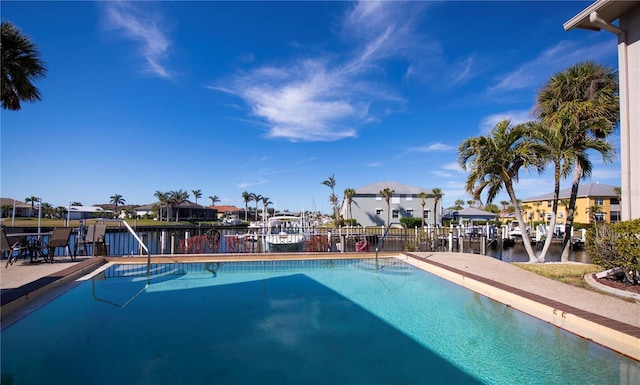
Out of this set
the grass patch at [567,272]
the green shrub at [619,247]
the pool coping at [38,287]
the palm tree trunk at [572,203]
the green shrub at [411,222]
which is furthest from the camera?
the green shrub at [411,222]

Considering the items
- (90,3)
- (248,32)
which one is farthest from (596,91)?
(90,3)

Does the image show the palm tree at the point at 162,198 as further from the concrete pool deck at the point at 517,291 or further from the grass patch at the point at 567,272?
the grass patch at the point at 567,272

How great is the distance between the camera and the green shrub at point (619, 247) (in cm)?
584

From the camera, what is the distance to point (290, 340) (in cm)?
457


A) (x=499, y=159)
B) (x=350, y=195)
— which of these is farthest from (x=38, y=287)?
(x=350, y=195)

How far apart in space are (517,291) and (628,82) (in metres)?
6.52

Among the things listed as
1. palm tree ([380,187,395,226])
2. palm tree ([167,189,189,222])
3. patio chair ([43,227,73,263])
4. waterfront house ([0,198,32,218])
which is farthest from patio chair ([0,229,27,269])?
palm tree ([167,189,189,222])

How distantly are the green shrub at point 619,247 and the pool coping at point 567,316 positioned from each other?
1.96 m

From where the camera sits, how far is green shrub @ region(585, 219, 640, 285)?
584cm

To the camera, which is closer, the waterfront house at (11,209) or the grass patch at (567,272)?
the grass patch at (567,272)

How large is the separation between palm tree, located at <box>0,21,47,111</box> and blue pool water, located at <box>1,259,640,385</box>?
19.4 ft

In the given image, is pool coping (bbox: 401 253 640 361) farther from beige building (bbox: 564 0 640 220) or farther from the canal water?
the canal water

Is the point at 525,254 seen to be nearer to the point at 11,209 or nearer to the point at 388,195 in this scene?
the point at 388,195

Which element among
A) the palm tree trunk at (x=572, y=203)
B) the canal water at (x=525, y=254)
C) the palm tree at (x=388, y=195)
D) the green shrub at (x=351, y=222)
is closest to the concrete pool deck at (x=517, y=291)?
the palm tree trunk at (x=572, y=203)
